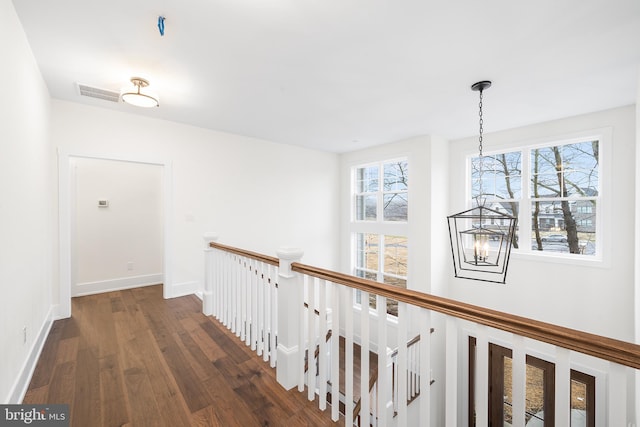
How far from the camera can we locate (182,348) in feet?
8.48

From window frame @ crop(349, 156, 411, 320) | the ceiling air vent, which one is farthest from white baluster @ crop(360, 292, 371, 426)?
the ceiling air vent

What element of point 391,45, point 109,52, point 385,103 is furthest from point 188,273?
point 391,45

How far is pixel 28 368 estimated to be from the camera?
2.10 metres

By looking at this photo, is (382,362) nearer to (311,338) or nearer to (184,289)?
(311,338)

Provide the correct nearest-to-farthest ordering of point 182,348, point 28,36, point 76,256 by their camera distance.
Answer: point 28,36, point 182,348, point 76,256

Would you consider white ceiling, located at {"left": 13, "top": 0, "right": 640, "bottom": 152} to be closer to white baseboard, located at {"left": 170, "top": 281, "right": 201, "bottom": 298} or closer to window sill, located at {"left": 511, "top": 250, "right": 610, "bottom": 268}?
window sill, located at {"left": 511, "top": 250, "right": 610, "bottom": 268}

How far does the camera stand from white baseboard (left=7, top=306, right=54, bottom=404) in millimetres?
1814

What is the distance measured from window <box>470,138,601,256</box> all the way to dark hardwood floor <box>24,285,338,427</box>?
3494 millimetres

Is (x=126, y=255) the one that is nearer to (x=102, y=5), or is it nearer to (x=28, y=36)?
(x=28, y=36)

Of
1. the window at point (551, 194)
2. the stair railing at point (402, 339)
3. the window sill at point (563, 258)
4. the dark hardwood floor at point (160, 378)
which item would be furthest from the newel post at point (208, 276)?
the window sill at point (563, 258)

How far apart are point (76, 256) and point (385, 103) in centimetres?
521

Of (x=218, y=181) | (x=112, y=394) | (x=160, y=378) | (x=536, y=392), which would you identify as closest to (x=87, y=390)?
(x=112, y=394)

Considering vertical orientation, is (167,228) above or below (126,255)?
above

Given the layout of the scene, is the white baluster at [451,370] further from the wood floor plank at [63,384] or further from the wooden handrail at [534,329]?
the wood floor plank at [63,384]
